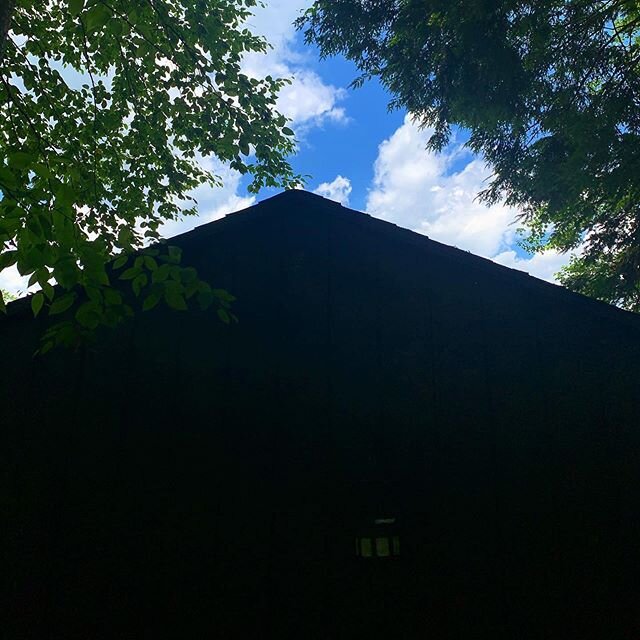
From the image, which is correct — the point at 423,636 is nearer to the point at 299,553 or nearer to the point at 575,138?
the point at 299,553

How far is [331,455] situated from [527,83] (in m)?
7.82

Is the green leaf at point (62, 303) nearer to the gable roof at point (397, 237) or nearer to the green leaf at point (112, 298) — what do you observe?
the green leaf at point (112, 298)

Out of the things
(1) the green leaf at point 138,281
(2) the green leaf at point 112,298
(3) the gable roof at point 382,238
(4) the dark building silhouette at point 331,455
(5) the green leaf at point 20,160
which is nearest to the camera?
(5) the green leaf at point 20,160

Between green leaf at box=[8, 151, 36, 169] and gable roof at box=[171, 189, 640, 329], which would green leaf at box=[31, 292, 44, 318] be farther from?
gable roof at box=[171, 189, 640, 329]

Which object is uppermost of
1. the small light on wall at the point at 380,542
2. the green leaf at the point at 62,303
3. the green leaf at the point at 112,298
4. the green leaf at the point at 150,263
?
the green leaf at the point at 150,263

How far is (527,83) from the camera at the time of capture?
7.96 m

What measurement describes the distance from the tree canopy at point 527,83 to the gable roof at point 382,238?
14.9 feet

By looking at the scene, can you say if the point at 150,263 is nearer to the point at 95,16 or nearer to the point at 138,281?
the point at 138,281

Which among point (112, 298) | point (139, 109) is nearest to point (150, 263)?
point (112, 298)

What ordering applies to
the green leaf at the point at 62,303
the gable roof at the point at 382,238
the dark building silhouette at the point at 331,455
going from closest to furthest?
the green leaf at the point at 62,303 → the dark building silhouette at the point at 331,455 → the gable roof at the point at 382,238

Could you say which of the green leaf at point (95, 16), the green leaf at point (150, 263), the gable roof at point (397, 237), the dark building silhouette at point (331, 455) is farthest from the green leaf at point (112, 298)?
the gable roof at point (397, 237)

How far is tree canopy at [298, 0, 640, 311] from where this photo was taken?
24.3 ft

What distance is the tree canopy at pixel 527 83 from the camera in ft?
24.3

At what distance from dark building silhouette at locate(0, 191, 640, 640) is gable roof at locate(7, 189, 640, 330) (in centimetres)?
2
